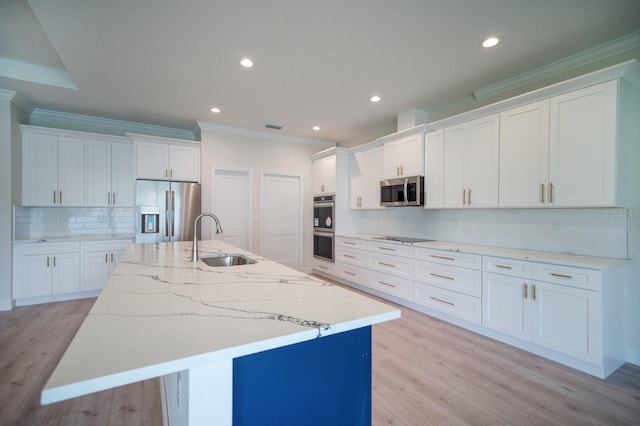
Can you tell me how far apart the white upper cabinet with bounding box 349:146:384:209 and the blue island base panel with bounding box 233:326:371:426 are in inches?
142

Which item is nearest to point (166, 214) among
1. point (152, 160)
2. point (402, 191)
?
point (152, 160)

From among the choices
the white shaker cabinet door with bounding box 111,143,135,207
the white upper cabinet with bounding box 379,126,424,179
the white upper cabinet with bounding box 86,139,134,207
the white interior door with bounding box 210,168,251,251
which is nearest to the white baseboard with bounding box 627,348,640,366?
the white upper cabinet with bounding box 379,126,424,179

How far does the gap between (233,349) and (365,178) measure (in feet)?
14.2

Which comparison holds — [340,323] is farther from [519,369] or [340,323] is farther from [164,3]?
[164,3]

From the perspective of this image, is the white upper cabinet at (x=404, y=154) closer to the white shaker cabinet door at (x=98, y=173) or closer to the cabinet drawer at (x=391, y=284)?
the cabinet drawer at (x=391, y=284)

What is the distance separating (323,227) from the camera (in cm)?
543

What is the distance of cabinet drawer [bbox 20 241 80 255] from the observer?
3733 millimetres

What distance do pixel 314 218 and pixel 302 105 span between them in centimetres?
235

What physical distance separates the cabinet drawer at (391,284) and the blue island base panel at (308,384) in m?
2.72

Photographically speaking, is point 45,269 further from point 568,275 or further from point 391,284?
point 568,275

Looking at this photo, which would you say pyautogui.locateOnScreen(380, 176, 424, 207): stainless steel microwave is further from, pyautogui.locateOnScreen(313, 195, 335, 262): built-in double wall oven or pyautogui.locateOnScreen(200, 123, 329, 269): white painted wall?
pyautogui.locateOnScreen(200, 123, 329, 269): white painted wall

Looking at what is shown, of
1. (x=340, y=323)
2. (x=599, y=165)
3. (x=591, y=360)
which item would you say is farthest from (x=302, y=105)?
(x=591, y=360)

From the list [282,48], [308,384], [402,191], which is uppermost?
[282,48]

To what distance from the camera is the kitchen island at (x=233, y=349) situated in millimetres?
724
